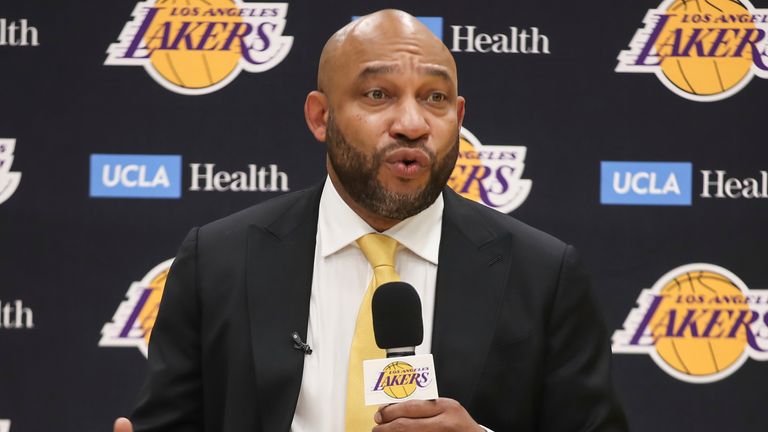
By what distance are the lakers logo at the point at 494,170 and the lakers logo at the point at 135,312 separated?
921 millimetres

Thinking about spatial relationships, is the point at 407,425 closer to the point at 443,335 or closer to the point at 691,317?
the point at 443,335

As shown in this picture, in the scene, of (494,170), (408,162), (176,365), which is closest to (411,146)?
(408,162)

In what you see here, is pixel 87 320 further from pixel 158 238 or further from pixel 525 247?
pixel 525 247

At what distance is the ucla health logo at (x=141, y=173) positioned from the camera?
2.83 m

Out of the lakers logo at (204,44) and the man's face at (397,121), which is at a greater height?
the lakers logo at (204,44)

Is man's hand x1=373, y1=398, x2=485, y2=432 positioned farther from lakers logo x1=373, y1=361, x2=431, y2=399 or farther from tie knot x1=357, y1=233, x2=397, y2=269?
tie knot x1=357, y1=233, x2=397, y2=269

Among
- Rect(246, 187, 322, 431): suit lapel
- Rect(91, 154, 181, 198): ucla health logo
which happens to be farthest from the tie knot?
Rect(91, 154, 181, 198): ucla health logo

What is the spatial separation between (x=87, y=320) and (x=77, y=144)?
1.72 ft

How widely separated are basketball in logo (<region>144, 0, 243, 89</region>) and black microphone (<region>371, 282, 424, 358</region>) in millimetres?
1582

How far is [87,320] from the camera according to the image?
9.35 feet

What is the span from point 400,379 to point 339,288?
47 cm

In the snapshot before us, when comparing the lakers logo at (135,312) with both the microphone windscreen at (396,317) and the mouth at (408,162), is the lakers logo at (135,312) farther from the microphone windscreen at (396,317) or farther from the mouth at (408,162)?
the microphone windscreen at (396,317)

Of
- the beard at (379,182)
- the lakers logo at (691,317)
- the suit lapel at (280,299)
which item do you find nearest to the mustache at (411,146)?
the beard at (379,182)

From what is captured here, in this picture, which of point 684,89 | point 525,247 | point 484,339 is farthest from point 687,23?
point 484,339
